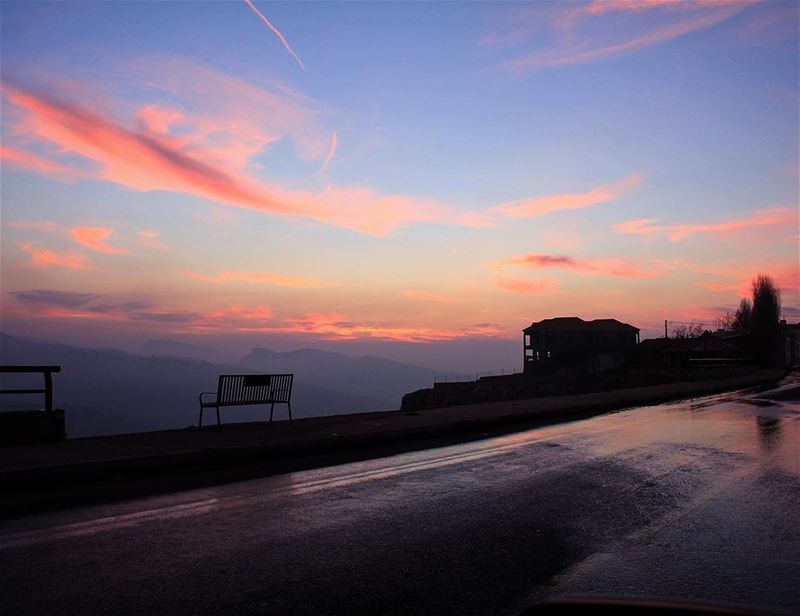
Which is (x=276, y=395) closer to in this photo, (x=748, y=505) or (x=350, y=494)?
(x=350, y=494)

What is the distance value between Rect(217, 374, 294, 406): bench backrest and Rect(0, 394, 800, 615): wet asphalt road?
5.13 m

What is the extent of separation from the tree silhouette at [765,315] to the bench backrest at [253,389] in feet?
287

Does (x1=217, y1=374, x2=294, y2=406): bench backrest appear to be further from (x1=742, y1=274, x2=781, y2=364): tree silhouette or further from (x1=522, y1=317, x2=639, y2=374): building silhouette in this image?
(x1=742, y1=274, x2=781, y2=364): tree silhouette

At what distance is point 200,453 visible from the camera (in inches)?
450

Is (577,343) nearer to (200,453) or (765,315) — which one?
(765,315)

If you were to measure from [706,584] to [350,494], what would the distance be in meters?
4.54

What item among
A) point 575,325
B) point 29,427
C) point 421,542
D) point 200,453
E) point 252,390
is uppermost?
point 575,325

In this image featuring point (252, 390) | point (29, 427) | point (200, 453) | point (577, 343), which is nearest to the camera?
point (200, 453)

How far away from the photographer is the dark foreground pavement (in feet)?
30.1

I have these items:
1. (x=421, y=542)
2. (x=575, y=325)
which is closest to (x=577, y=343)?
(x=575, y=325)

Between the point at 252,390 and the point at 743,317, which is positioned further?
the point at 743,317

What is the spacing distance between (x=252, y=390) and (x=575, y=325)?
289 feet

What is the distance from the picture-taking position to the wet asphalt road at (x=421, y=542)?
17.2ft

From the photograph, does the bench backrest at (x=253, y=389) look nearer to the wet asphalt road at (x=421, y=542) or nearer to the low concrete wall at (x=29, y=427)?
the low concrete wall at (x=29, y=427)
